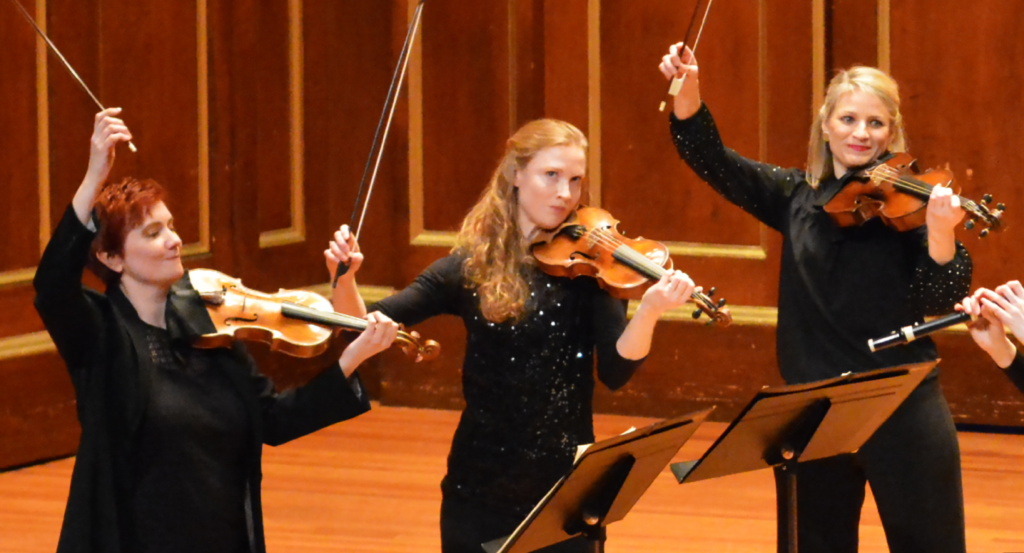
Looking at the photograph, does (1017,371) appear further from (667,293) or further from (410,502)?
(410,502)

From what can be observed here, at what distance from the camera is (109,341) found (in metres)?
2.29

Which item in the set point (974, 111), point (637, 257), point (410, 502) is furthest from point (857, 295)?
point (974, 111)

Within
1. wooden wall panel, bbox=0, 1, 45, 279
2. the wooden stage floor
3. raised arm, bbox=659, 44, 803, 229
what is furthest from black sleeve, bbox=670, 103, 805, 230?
wooden wall panel, bbox=0, 1, 45, 279

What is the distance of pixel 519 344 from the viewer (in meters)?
2.50

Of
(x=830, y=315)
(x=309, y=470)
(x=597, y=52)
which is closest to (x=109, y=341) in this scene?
(x=830, y=315)

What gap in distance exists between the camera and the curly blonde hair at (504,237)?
8.21ft

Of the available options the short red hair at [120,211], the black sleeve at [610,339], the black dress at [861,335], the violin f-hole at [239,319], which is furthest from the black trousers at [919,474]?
the short red hair at [120,211]

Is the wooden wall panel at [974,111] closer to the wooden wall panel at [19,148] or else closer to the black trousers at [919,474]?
the black trousers at [919,474]

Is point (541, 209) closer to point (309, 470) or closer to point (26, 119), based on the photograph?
point (309, 470)

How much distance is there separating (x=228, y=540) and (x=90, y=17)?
2612 millimetres

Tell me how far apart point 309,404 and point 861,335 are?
3.64 feet

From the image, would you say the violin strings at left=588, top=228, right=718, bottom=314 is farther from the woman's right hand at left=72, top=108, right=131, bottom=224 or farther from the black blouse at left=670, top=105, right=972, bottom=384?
the woman's right hand at left=72, top=108, right=131, bottom=224

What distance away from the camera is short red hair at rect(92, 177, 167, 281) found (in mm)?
2342

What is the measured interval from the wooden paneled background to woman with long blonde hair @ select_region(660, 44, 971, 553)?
2000 mm
